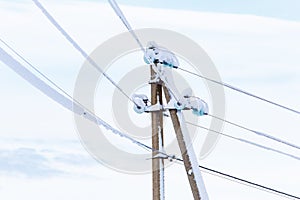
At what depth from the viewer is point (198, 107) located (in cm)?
1446

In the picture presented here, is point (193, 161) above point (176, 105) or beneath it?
beneath

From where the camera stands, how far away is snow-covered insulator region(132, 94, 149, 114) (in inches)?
558

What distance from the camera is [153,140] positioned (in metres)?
14.0

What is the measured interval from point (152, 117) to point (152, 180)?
116cm

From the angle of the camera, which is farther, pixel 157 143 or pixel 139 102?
pixel 139 102

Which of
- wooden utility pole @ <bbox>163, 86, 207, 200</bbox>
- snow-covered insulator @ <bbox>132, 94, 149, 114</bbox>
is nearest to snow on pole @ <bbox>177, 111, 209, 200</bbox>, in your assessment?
wooden utility pole @ <bbox>163, 86, 207, 200</bbox>

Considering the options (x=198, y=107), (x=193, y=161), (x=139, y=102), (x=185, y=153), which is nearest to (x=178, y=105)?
(x=198, y=107)

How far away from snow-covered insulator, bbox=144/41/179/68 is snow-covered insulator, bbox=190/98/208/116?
2.60ft

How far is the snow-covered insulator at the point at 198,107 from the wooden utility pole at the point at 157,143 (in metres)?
0.70

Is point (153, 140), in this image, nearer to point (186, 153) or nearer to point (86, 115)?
point (186, 153)

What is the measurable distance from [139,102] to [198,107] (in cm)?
115

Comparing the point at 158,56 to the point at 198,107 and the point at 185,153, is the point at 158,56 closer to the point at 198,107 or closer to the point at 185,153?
the point at 198,107

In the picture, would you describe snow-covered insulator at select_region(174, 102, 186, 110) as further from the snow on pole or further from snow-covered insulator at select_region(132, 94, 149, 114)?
snow-covered insulator at select_region(132, 94, 149, 114)

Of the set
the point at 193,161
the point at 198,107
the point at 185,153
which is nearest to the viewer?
the point at 185,153
